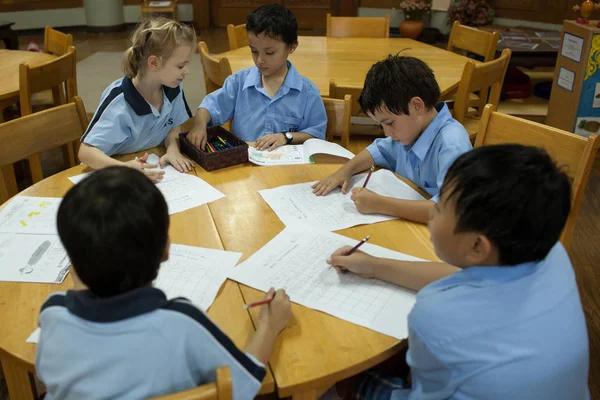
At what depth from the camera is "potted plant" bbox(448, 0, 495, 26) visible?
19.8 feet

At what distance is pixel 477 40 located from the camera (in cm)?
318

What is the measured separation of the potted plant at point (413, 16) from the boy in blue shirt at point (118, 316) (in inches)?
239

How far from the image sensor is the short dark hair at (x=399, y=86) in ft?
4.91

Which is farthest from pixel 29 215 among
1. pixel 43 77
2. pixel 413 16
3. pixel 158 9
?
pixel 413 16

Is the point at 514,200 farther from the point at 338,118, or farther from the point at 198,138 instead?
the point at 338,118

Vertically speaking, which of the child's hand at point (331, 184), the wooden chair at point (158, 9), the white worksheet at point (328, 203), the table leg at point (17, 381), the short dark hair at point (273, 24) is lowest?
the table leg at point (17, 381)

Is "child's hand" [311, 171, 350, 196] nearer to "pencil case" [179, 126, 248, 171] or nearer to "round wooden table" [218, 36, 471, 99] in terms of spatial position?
"pencil case" [179, 126, 248, 171]

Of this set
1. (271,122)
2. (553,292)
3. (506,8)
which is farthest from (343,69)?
(506,8)

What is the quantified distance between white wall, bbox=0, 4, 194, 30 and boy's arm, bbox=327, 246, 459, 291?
262 inches

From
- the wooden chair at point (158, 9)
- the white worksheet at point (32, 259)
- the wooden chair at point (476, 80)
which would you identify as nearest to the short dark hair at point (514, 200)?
the white worksheet at point (32, 259)

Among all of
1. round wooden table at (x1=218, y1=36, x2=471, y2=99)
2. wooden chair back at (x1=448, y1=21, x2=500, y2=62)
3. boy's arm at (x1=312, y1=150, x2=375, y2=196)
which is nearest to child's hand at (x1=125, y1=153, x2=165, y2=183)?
boy's arm at (x1=312, y1=150, x2=375, y2=196)

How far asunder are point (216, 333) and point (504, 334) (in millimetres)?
440

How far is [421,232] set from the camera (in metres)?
1.32

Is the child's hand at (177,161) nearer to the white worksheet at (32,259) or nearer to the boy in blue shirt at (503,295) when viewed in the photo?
the white worksheet at (32,259)
